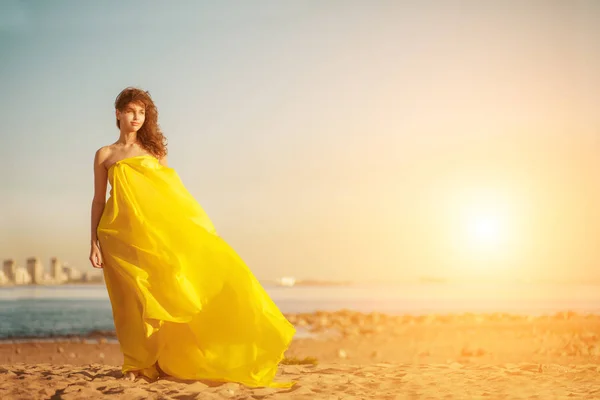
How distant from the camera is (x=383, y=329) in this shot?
13062 millimetres

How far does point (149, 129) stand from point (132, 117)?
19 centimetres

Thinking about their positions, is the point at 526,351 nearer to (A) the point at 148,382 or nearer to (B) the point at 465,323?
(B) the point at 465,323

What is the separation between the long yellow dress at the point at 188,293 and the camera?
489cm

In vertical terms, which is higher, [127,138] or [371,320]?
[127,138]

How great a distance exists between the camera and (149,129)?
5371 millimetres

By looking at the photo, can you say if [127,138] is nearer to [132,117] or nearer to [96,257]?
[132,117]

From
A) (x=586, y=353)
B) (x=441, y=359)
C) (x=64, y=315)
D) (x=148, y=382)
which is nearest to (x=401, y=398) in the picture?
(x=148, y=382)

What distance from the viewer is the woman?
486cm

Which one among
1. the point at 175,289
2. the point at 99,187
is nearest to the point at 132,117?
the point at 99,187

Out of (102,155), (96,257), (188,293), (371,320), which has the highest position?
(102,155)

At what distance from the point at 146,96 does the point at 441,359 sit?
5.51 meters

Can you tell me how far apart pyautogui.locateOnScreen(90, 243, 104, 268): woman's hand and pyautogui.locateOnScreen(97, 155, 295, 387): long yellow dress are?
0.18ft

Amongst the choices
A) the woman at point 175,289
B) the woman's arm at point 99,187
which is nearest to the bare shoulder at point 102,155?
the woman's arm at point 99,187

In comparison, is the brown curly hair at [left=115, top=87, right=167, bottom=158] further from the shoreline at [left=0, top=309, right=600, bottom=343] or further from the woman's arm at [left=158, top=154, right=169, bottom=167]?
the shoreline at [left=0, top=309, right=600, bottom=343]
